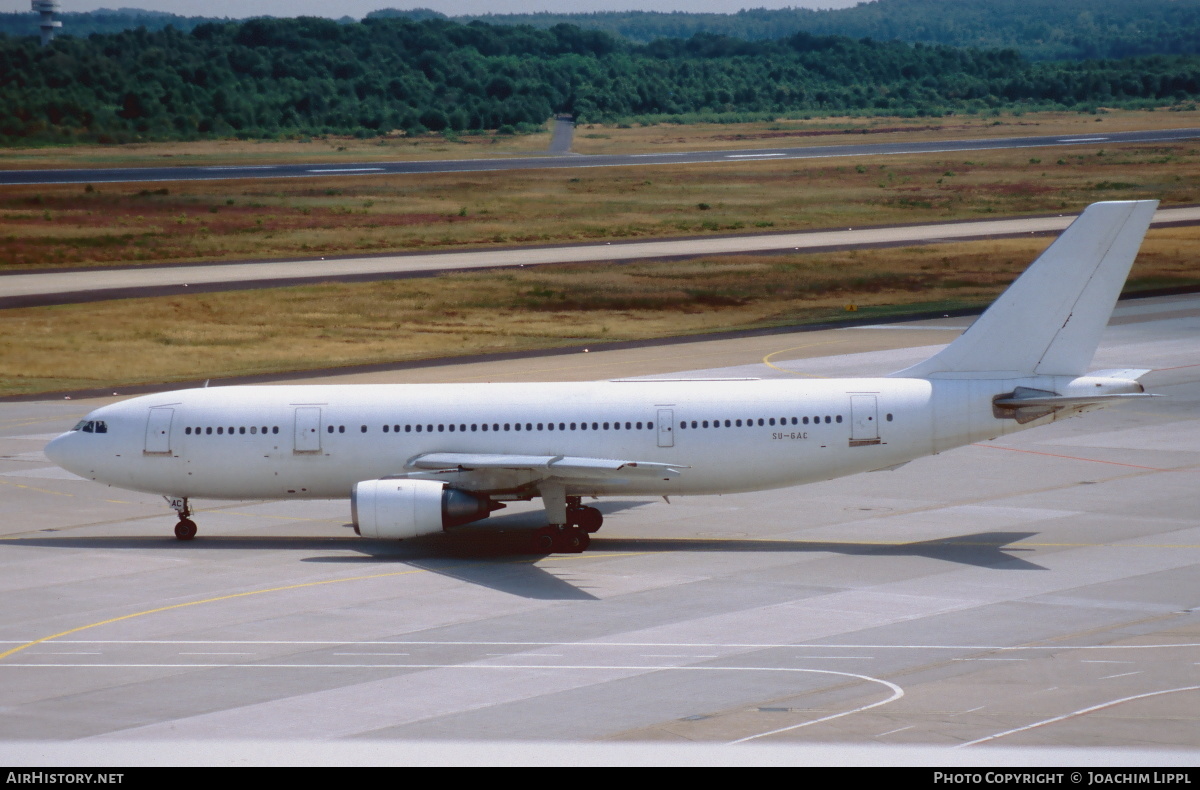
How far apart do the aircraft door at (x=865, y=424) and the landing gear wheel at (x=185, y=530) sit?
1928 cm

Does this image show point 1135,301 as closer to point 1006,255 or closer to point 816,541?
point 1006,255

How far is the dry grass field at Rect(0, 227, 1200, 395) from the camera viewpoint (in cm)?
7531

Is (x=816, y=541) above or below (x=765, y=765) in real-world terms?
below

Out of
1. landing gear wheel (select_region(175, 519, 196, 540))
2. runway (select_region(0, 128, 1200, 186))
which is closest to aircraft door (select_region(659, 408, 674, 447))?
landing gear wheel (select_region(175, 519, 196, 540))

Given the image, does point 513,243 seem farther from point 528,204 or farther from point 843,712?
point 843,712

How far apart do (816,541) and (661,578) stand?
6146mm

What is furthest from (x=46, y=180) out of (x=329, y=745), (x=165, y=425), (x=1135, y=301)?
(x=329, y=745)

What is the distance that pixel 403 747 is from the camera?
6410 mm

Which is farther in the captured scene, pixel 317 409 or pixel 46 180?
pixel 46 180

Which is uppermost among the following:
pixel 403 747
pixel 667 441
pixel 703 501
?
pixel 403 747

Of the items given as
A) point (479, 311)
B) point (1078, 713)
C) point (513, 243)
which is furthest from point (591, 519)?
point (513, 243)

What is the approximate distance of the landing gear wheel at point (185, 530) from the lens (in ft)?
136

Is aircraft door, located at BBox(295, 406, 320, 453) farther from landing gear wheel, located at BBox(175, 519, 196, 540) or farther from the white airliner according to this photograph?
landing gear wheel, located at BBox(175, 519, 196, 540)

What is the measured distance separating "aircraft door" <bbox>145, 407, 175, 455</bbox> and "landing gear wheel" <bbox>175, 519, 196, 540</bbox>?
2356 millimetres
